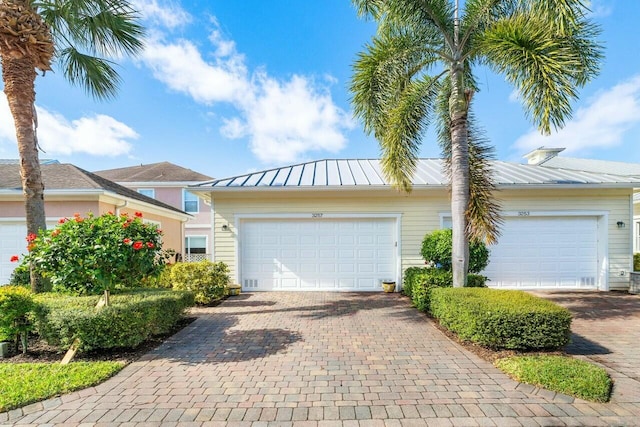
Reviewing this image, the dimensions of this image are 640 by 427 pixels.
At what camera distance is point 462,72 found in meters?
5.93

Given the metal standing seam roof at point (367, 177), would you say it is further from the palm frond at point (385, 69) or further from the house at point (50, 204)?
the house at point (50, 204)

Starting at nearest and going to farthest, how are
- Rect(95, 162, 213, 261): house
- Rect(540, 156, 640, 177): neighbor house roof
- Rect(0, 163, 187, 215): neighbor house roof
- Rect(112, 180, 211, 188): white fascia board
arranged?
Rect(0, 163, 187, 215): neighbor house roof
Rect(540, 156, 640, 177): neighbor house roof
Rect(112, 180, 211, 188): white fascia board
Rect(95, 162, 213, 261): house

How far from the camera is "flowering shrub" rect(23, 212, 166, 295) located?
4.12 meters

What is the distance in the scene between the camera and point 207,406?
9.70 feet

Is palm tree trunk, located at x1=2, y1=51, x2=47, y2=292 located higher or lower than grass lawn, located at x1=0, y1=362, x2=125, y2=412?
higher

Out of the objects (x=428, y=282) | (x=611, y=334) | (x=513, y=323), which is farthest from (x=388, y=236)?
(x=611, y=334)

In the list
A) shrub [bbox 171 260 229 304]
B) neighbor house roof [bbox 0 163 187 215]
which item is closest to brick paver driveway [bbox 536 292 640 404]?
shrub [bbox 171 260 229 304]

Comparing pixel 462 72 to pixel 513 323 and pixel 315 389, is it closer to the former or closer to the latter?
pixel 513 323

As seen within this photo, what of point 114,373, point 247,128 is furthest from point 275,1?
point 114,373

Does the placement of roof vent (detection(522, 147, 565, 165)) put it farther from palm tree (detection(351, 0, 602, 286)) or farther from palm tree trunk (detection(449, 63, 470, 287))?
palm tree trunk (detection(449, 63, 470, 287))

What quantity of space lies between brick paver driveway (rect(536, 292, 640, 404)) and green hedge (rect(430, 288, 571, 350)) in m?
0.65

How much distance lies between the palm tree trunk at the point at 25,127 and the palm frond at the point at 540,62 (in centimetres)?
864

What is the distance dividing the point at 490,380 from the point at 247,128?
13274 mm

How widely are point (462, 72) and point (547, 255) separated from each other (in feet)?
21.3
